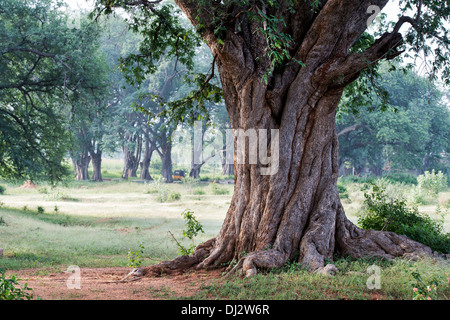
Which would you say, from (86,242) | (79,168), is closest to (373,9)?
(86,242)

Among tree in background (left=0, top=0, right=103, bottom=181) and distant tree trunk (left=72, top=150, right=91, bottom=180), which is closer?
tree in background (left=0, top=0, right=103, bottom=181)

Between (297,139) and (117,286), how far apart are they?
3.83 metres

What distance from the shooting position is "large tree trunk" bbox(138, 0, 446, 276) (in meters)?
7.30

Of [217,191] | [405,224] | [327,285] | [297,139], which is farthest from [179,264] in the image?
[217,191]

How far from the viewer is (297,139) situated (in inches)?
300

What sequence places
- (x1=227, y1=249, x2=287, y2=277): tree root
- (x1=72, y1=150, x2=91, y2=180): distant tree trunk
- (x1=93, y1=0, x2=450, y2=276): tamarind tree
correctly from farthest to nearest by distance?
(x1=72, y1=150, x2=91, y2=180): distant tree trunk, (x1=93, y1=0, x2=450, y2=276): tamarind tree, (x1=227, y1=249, x2=287, y2=277): tree root

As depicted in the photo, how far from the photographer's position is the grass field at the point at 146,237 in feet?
19.0

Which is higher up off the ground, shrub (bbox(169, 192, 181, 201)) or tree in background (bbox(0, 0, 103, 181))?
tree in background (bbox(0, 0, 103, 181))

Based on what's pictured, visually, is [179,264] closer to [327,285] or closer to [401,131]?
[327,285]

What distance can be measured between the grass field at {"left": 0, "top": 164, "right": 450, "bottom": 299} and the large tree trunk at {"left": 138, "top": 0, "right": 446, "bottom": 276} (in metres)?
0.57

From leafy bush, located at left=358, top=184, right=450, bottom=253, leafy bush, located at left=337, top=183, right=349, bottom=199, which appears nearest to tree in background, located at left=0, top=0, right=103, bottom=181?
leafy bush, located at left=358, top=184, right=450, bottom=253

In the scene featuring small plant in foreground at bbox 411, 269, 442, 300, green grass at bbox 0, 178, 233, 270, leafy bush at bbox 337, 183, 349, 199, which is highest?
small plant in foreground at bbox 411, 269, 442, 300

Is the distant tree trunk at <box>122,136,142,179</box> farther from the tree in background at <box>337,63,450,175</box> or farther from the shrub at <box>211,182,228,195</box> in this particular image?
the tree in background at <box>337,63,450,175</box>

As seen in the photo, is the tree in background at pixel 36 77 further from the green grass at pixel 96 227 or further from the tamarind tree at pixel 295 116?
the tamarind tree at pixel 295 116
